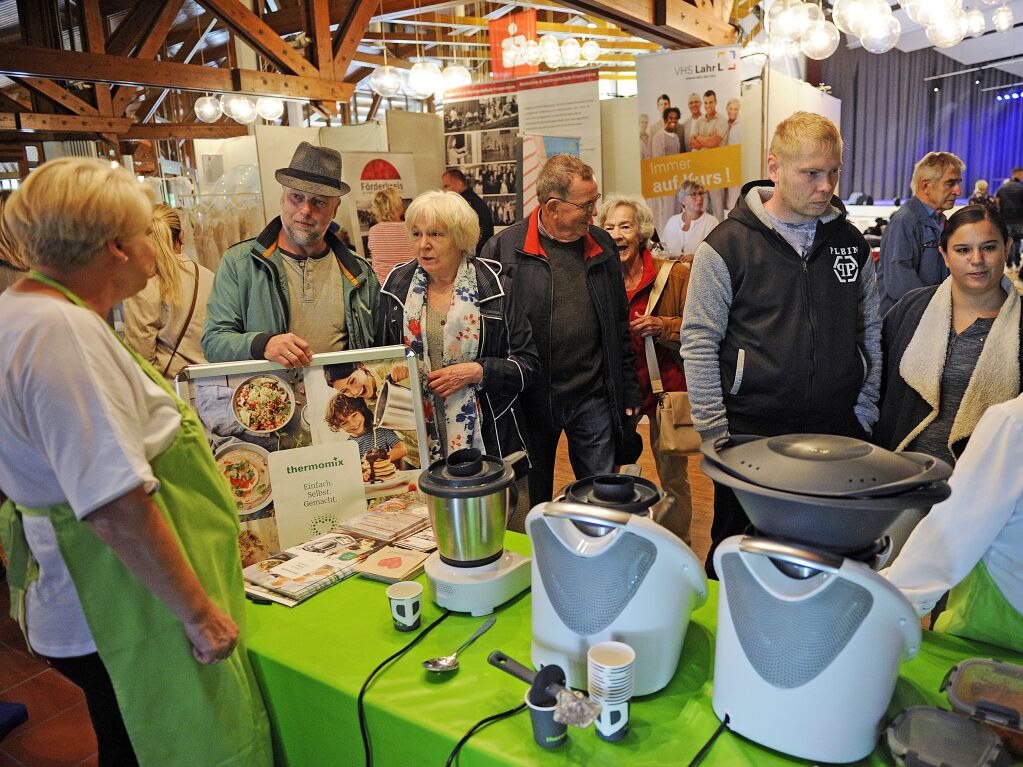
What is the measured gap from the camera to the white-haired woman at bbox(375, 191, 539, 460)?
2158mm

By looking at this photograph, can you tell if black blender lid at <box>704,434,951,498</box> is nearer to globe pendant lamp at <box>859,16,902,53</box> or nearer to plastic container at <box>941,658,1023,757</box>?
plastic container at <box>941,658,1023,757</box>

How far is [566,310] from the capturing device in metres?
2.57

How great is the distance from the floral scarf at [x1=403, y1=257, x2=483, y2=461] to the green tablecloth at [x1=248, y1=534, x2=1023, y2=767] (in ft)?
2.36

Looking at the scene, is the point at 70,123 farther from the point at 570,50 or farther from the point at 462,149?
the point at 570,50

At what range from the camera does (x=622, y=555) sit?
1.08 meters

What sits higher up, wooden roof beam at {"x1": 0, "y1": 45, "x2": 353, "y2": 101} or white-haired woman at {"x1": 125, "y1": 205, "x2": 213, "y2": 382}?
wooden roof beam at {"x1": 0, "y1": 45, "x2": 353, "y2": 101}

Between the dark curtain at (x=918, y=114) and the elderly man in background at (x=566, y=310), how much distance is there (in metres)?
13.4

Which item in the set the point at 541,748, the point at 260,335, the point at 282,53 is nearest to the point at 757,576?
the point at 541,748

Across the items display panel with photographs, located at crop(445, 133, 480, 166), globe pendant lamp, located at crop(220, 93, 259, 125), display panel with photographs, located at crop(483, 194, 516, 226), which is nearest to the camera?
display panel with photographs, located at crop(483, 194, 516, 226)

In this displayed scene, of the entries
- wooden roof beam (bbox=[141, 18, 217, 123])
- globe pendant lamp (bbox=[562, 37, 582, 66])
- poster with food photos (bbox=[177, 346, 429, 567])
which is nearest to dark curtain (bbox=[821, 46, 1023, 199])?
globe pendant lamp (bbox=[562, 37, 582, 66])

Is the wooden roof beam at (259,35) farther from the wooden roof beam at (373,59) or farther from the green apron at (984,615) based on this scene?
the green apron at (984,615)

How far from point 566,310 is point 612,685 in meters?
1.70

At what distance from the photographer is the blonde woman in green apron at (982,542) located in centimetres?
113

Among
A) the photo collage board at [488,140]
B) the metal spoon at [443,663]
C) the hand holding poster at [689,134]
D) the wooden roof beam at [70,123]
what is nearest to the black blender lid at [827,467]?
the metal spoon at [443,663]
